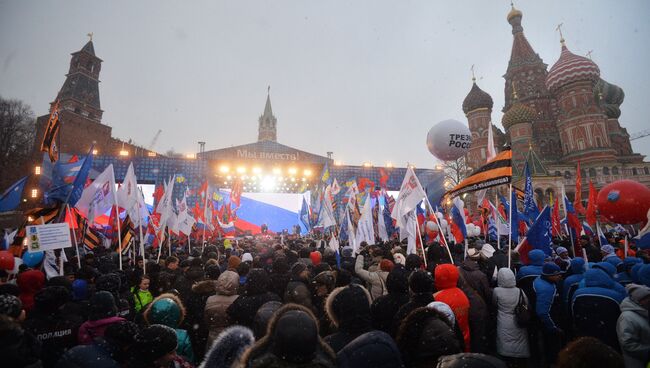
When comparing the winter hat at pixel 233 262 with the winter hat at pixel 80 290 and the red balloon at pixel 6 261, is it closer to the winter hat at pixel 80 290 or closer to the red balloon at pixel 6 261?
the winter hat at pixel 80 290

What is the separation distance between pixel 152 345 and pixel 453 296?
120 inches

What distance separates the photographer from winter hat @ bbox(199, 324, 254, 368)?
2.25m

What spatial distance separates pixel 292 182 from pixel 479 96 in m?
30.5

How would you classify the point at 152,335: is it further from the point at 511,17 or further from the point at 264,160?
the point at 511,17

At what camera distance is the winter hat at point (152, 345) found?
216 centimetres

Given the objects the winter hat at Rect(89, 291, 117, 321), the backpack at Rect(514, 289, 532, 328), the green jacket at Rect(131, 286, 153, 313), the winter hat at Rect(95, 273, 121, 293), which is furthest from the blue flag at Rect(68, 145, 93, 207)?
the backpack at Rect(514, 289, 532, 328)

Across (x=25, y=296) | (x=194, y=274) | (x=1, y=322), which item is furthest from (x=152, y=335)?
(x=25, y=296)

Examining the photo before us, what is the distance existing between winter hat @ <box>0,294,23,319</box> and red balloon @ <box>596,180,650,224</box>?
10.7 m

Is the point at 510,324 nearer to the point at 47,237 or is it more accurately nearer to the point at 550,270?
the point at 550,270

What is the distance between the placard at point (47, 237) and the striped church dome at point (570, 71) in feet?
177

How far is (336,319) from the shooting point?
2.80 meters

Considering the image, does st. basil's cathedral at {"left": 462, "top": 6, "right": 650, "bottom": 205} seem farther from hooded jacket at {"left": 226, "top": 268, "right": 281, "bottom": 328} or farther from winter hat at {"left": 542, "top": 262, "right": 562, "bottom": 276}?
hooded jacket at {"left": 226, "top": 268, "right": 281, "bottom": 328}

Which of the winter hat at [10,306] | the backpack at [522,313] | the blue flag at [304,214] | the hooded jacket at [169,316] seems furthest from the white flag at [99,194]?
the blue flag at [304,214]

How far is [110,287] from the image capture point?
385 cm
